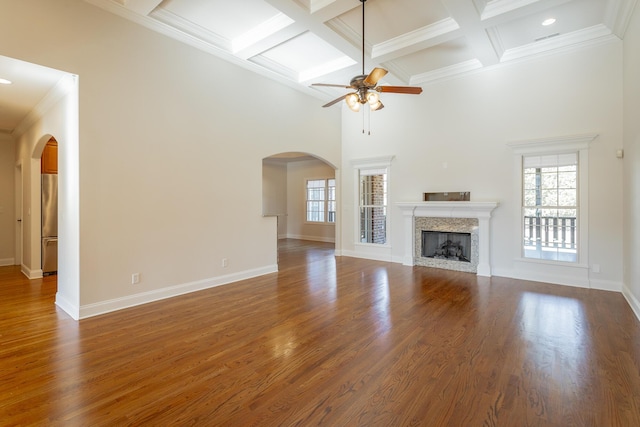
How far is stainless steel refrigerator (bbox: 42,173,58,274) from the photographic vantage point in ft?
18.4

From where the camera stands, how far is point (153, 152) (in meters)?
4.23

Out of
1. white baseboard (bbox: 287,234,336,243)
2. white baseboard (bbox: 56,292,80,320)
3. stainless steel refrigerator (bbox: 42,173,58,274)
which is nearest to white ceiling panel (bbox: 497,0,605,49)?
white baseboard (bbox: 56,292,80,320)

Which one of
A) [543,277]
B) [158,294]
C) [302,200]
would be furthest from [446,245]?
[302,200]

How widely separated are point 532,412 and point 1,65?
560cm

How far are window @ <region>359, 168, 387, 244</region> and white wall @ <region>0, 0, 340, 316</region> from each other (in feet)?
8.65

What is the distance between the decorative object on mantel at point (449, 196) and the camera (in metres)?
5.97

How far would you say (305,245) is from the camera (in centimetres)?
996

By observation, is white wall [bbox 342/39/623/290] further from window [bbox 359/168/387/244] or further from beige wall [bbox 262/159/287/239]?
beige wall [bbox 262/159/287/239]

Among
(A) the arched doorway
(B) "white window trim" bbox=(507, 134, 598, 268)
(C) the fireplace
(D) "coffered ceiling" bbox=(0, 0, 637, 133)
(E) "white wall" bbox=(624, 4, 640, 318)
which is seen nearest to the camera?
(E) "white wall" bbox=(624, 4, 640, 318)

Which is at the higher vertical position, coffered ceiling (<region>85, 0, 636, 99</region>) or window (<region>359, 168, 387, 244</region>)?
coffered ceiling (<region>85, 0, 636, 99</region>)

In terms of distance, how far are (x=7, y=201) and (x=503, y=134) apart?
9982 millimetres

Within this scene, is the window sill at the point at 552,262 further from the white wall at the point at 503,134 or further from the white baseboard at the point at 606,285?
the white baseboard at the point at 606,285

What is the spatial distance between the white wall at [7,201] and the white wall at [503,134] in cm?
725

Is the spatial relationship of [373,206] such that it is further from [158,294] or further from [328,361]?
[328,361]
